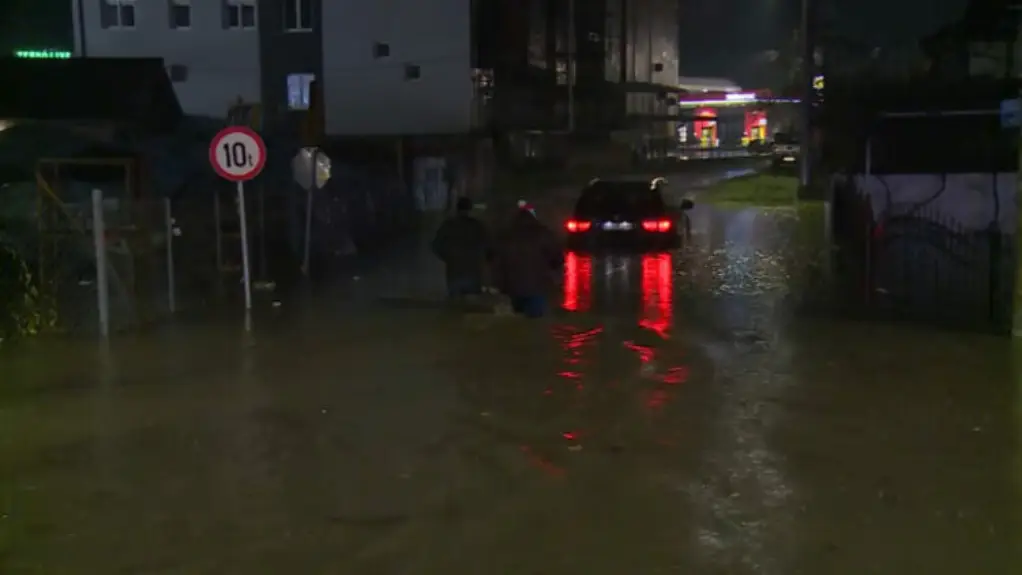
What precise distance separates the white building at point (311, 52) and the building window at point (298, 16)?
4 centimetres

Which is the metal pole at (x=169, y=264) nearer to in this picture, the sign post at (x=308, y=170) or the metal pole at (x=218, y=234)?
the metal pole at (x=218, y=234)

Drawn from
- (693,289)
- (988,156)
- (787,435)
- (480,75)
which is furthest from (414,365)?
(480,75)

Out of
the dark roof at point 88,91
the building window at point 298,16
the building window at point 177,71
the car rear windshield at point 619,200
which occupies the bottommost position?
the car rear windshield at point 619,200

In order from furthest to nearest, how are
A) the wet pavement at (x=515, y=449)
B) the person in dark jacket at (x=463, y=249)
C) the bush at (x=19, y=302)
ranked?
the person in dark jacket at (x=463, y=249)
the bush at (x=19, y=302)
the wet pavement at (x=515, y=449)

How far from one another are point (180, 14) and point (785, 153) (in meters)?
32.5

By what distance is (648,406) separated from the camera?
32.4 feet

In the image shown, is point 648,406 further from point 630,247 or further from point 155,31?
point 155,31

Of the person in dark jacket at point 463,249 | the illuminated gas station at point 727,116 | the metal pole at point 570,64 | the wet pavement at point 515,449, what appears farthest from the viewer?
the illuminated gas station at point 727,116

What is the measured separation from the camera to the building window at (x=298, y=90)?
139 ft

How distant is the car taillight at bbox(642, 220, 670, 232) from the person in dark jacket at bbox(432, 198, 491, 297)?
772 cm

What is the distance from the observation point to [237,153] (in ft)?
46.7

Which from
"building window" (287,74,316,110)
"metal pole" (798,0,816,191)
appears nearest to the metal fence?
"metal pole" (798,0,816,191)

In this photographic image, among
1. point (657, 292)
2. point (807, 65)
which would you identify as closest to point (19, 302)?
point (657, 292)

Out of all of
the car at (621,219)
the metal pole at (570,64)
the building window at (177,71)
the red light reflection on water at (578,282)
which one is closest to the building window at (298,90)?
the building window at (177,71)
